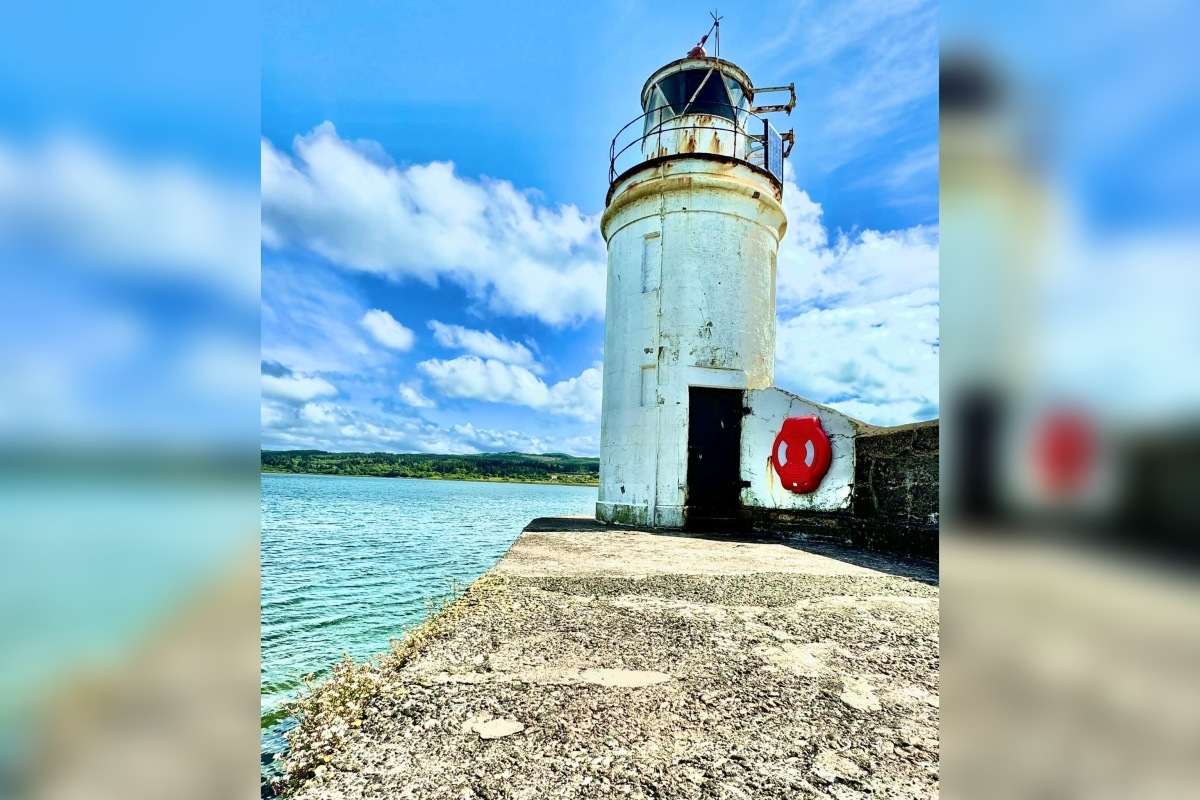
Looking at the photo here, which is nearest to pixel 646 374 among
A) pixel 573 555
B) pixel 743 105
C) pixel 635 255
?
pixel 635 255

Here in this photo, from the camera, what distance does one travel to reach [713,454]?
8.67 metres

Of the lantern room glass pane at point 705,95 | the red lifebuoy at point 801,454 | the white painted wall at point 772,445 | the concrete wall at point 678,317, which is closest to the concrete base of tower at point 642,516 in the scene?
the concrete wall at point 678,317

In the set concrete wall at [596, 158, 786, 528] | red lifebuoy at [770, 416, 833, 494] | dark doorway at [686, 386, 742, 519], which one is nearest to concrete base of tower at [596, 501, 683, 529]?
concrete wall at [596, 158, 786, 528]

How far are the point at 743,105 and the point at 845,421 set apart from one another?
600 centimetres

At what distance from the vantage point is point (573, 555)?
5523 mm

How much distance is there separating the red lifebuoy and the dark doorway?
75 centimetres

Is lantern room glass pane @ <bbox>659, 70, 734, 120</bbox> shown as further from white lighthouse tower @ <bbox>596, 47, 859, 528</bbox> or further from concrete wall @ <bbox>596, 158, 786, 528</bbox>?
concrete wall @ <bbox>596, 158, 786, 528</bbox>

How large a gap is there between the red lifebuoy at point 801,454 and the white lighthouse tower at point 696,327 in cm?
5

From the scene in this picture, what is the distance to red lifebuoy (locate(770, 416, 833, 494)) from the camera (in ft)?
24.1

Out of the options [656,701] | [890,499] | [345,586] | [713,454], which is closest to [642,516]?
[713,454]

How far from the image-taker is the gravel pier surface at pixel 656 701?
167 centimetres

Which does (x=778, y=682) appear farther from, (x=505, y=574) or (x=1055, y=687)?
(x=505, y=574)

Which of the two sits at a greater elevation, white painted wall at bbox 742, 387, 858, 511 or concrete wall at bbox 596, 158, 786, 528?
Result: concrete wall at bbox 596, 158, 786, 528

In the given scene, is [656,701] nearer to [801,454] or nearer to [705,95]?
[801,454]
